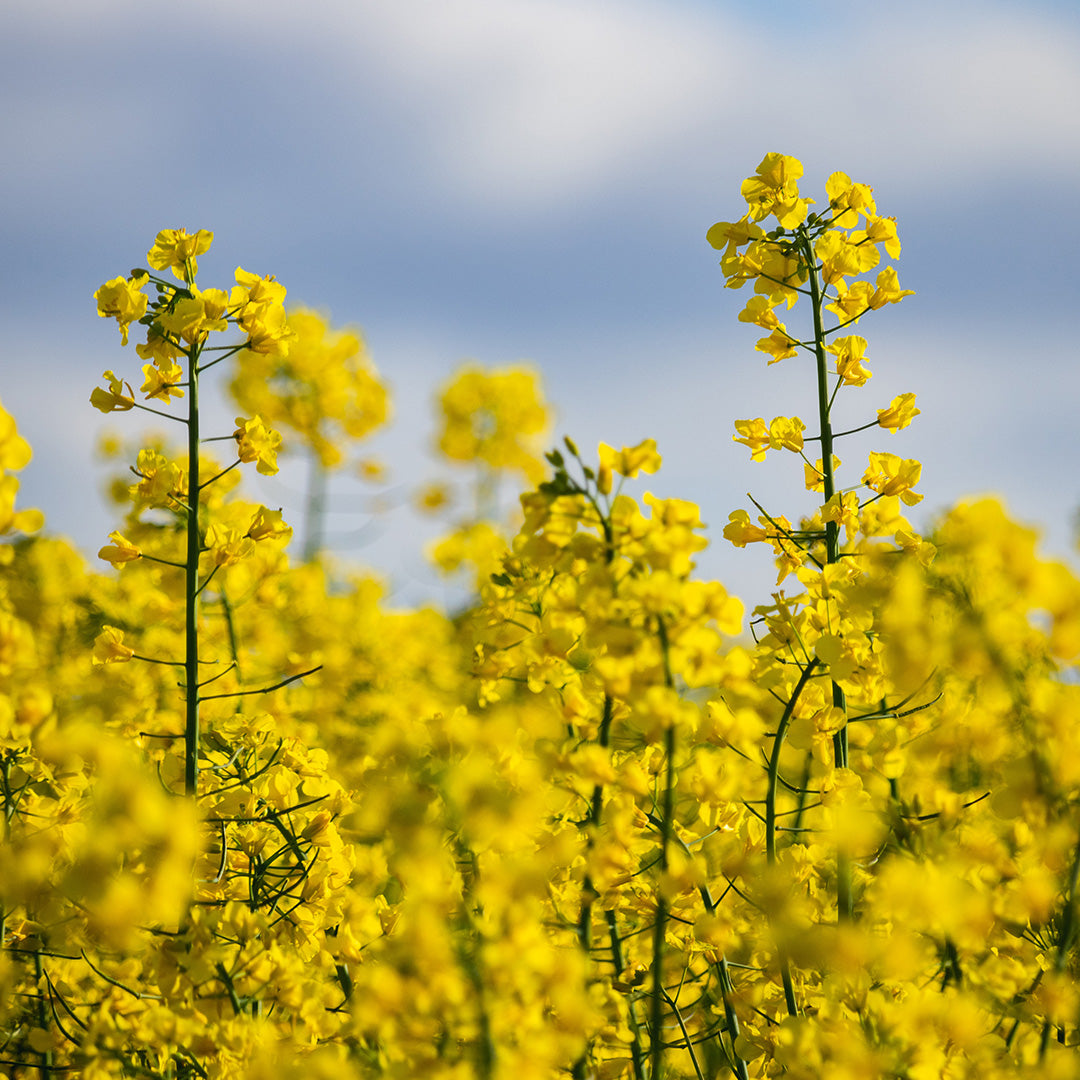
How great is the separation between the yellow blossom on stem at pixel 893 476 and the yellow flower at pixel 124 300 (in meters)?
1.73

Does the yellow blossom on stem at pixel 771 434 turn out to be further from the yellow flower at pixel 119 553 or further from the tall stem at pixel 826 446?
the yellow flower at pixel 119 553

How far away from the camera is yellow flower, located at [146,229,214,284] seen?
7.48 feet

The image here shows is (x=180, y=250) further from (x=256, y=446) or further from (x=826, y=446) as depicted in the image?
(x=826, y=446)

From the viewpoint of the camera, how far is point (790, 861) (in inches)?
79.4

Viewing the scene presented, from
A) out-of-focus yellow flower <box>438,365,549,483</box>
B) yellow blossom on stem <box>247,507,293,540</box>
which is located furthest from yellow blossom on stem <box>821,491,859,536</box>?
out-of-focus yellow flower <box>438,365,549,483</box>

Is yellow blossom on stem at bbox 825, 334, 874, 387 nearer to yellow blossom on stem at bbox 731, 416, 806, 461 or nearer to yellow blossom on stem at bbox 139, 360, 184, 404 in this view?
yellow blossom on stem at bbox 731, 416, 806, 461

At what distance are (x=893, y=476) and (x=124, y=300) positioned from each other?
182cm

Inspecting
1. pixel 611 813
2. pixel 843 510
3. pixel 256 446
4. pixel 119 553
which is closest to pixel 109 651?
pixel 119 553

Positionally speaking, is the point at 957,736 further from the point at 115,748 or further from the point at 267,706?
the point at 267,706

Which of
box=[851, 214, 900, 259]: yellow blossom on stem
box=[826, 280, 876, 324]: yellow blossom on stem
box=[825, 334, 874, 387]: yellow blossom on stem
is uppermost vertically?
box=[851, 214, 900, 259]: yellow blossom on stem

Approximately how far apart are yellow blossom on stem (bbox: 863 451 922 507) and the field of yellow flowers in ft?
0.04

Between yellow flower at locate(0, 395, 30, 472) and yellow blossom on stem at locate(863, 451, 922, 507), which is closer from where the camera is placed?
yellow flower at locate(0, 395, 30, 472)

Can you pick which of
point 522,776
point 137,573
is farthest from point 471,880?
point 137,573

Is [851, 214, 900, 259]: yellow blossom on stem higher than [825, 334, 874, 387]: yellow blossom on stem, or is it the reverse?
[851, 214, 900, 259]: yellow blossom on stem
